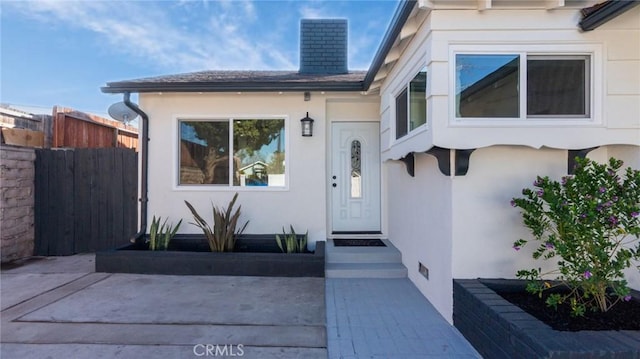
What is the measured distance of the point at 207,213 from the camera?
5754mm

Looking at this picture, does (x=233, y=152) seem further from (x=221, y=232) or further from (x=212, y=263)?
(x=212, y=263)

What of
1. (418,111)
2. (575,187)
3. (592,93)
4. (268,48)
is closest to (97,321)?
(418,111)

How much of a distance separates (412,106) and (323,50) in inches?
156

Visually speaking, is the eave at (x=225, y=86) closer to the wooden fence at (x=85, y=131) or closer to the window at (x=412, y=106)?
the window at (x=412, y=106)

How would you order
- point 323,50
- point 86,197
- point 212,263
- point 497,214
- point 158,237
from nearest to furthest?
point 497,214 → point 212,263 → point 158,237 → point 86,197 → point 323,50

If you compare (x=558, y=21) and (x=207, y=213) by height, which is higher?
(x=558, y=21)

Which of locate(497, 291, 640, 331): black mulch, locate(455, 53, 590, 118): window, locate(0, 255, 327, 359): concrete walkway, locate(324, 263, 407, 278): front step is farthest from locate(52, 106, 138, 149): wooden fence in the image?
locate(497, 291, 640, 331): black mulch

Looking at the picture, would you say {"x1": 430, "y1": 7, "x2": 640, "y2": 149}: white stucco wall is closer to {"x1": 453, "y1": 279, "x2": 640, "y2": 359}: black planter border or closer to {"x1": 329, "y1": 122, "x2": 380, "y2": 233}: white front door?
{"x1": 453, "y1": 279, "x2": 640, "y2": 359}: black planter border

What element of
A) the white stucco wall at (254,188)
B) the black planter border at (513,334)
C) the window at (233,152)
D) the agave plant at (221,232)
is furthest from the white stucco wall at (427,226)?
the agave plant at (221,232)

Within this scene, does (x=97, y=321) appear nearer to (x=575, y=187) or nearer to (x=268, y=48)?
(x=575, y=187)

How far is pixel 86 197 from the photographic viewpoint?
6.02 meters

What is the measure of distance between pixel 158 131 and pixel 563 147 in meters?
5.70

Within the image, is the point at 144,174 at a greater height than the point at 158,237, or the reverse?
the point at 144,174

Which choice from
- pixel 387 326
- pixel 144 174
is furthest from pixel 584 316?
pixel 144 174
